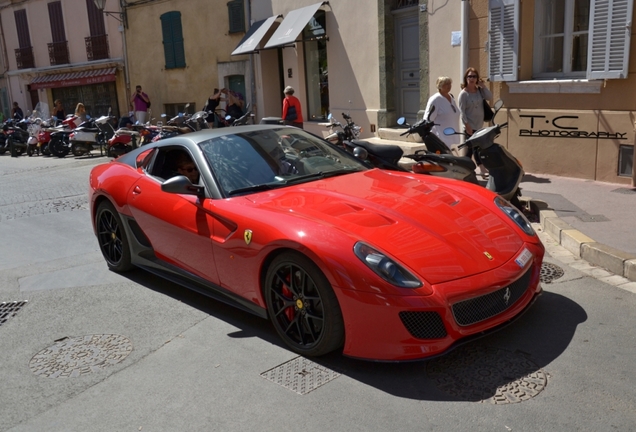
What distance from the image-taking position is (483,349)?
4.01 m

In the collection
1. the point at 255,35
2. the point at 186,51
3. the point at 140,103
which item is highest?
the point at 255,35

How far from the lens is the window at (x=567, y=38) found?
8.60 m

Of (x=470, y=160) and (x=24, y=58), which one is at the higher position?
(x=24, y=58)

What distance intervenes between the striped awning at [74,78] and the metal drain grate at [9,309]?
21251mm

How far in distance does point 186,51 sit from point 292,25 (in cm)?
664

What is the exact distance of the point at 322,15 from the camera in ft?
51.2

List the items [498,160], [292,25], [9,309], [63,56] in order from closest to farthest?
[9,309], [498,160], [292,25], [63,56]

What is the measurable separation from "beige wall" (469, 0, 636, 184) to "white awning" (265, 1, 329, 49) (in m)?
5.54

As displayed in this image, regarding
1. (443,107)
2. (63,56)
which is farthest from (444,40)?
(63,56)

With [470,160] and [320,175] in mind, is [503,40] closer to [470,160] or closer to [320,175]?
[470,160]

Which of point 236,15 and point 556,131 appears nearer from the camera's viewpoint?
point 556,131

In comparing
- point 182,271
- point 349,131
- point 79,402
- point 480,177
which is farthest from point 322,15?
point 79,402

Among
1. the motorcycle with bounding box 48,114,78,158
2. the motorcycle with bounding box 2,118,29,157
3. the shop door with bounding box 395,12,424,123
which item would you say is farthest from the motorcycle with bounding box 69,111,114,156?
the shop door with bounding box 395,12,424,123

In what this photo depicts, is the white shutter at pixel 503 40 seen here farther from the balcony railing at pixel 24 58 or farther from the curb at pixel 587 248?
the balcony railing at pixel 24 58
